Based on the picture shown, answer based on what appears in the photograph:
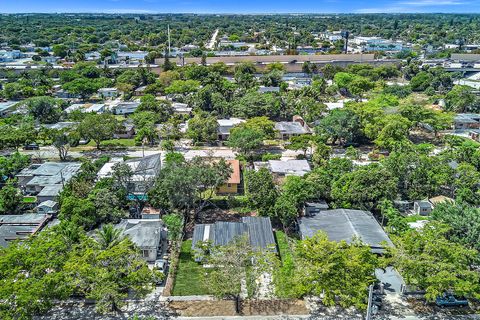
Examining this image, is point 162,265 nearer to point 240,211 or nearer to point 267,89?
point 240,211

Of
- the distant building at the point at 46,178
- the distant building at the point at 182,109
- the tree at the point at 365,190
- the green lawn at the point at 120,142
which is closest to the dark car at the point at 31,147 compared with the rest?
the green lawn at the point at 120,142

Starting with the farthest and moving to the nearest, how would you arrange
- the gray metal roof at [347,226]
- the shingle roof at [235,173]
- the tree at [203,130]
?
the tree at [203,130]
the shingle roof at [235,173]
the gray metal roof at [347,226]

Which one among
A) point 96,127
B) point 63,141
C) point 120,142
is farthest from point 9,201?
point 120,142

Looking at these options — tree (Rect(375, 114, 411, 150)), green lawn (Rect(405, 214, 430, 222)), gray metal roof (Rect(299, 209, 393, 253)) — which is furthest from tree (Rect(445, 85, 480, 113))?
gray metal roof (Rect(299, 209, 393, 253))

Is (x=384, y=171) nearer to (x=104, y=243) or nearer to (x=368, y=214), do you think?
(x=368, y=214)

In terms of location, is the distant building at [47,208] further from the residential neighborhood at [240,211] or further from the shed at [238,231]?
the shed at [238,231]

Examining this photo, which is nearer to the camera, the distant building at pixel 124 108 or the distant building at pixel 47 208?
the distant building at pixel 47 208
